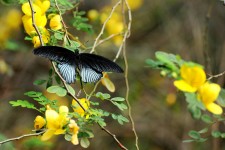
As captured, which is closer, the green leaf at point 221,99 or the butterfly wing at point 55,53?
the butterfly wing at point 55,53

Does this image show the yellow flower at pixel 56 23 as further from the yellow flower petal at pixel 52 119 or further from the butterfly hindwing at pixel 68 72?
the yellow flower petal at pixel 52 119

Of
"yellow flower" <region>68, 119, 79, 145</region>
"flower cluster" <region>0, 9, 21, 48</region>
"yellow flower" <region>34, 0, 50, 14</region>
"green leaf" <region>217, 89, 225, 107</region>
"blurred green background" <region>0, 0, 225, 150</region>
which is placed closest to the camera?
"yellow flower" <region>68, 119, 79, 145</region>

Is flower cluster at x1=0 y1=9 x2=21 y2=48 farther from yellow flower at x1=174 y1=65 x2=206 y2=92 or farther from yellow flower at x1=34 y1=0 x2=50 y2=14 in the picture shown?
yellow flower at x1=174 y1=65 x2=206 y2=92

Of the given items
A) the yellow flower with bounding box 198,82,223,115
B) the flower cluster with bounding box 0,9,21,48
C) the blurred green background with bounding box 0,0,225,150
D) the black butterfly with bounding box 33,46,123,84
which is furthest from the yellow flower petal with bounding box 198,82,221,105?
the flower cluster with bounding box 0,9,21,48

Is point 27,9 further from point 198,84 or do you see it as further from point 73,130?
Answer: point 198,84

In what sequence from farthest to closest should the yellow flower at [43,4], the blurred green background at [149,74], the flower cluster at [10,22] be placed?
the blurred green background at [149,74] < the flower cluster at [10,22] < the yellow flower at [43,4]

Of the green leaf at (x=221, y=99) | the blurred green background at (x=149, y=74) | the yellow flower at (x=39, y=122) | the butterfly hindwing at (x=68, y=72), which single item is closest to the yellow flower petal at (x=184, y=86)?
the green leaf at (x=221, y=99)
